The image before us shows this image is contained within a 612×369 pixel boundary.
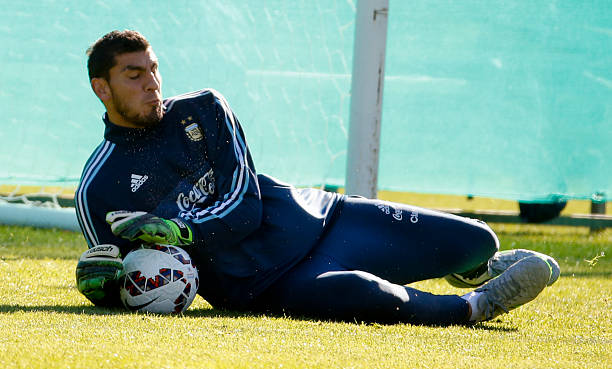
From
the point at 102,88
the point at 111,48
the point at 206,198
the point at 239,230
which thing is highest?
the point at 111,48

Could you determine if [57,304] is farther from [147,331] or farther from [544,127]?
[544,127]

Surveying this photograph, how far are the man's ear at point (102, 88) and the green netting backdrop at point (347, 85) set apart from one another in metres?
4.62

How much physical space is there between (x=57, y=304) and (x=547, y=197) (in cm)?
579

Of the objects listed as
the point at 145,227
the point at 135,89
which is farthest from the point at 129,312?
the point at 135,89

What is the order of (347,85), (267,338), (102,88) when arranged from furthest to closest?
(347,85)
(102,88)
(267,338)

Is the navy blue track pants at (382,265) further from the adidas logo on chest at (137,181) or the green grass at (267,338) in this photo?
the adidas logo on chest at (137,181)

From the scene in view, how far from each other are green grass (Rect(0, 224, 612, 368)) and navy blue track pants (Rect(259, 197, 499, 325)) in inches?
4.4

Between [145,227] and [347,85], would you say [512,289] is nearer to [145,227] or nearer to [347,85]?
[145,227]

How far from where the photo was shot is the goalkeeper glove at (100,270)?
13.5ft

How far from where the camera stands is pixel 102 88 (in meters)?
4.43

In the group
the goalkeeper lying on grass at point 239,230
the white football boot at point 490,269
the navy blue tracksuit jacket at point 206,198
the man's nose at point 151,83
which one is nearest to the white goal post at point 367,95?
the white football boot at point 490,269

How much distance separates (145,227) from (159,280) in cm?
27

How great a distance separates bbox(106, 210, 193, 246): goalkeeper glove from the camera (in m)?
4.09

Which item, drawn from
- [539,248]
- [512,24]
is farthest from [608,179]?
[512,24]
